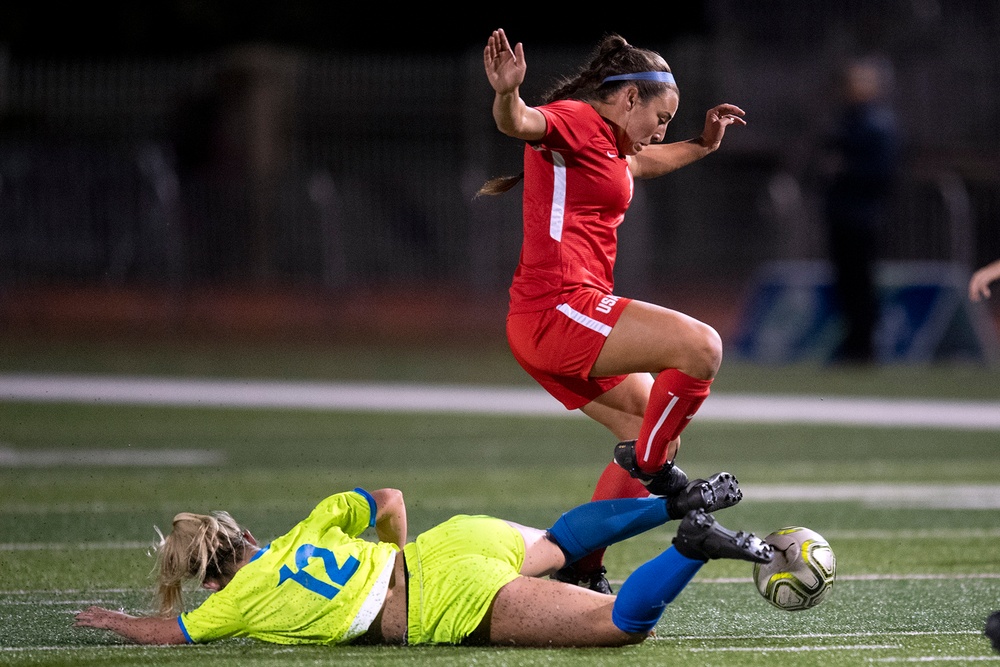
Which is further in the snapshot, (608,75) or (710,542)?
(608,75)

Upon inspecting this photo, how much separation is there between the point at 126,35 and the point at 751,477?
23045 millimetres

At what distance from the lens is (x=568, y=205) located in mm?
5691

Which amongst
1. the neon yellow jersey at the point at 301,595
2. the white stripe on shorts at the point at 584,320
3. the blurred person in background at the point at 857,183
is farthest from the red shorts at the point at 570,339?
the blurred person in background at the point at 857,183

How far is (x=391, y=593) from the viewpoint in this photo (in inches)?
207

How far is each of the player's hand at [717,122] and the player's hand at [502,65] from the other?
4.27ft

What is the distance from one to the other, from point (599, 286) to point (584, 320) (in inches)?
9.0

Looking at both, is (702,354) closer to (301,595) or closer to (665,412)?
(665,412)

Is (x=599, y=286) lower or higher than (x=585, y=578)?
higher

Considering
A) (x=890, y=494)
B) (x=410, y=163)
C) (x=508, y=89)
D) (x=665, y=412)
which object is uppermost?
(x=508, y=89)

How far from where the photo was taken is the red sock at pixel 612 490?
590 cm

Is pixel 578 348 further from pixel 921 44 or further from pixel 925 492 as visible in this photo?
pixel 921 44

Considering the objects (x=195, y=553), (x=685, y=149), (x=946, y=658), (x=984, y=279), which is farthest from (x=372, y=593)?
(x=984, y=279)

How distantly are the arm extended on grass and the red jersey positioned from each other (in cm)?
82

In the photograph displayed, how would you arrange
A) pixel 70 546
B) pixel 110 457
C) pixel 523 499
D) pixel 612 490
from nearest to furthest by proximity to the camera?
pixel 612 490 → pixel 70 546 → pixel 523 499 → pixel 110 457
